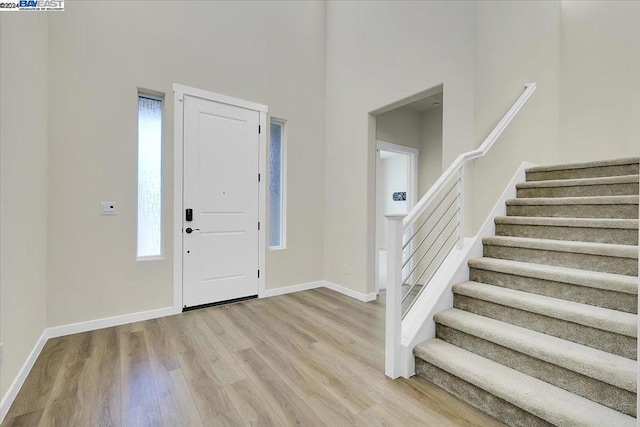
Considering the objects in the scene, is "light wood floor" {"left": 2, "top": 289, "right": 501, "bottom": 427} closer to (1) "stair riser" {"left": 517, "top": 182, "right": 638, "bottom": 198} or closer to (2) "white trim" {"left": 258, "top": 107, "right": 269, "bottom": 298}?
(2) "white trim" {"left": 258, "top": 107, "right": 269, "bottom": 298}

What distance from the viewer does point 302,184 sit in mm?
4070

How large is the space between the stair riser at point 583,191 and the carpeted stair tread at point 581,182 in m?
0.03

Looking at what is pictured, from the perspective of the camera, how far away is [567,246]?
2.03m

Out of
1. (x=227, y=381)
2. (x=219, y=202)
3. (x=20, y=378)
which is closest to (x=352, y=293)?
(x=219, y=202)

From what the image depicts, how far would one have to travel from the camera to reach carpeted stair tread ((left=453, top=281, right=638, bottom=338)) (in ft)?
4.87

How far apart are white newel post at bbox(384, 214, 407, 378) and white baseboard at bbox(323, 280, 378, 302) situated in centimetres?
169

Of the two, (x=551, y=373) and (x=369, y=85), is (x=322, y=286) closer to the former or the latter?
(x=369, y=85)

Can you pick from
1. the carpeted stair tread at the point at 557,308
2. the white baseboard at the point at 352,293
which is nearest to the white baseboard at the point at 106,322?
the white baseboard at the point at 352,293

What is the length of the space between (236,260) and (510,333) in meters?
2.80

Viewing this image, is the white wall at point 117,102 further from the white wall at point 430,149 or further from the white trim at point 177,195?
the white wall at point 430,149

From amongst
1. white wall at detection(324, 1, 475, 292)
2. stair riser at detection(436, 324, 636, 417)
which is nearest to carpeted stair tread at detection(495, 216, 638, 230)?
white wall at detection(324, 1, 475, 292)

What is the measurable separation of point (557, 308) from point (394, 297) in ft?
3.03

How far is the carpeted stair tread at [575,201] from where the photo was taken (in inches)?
83.1

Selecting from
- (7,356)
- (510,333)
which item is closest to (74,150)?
(7,356)
